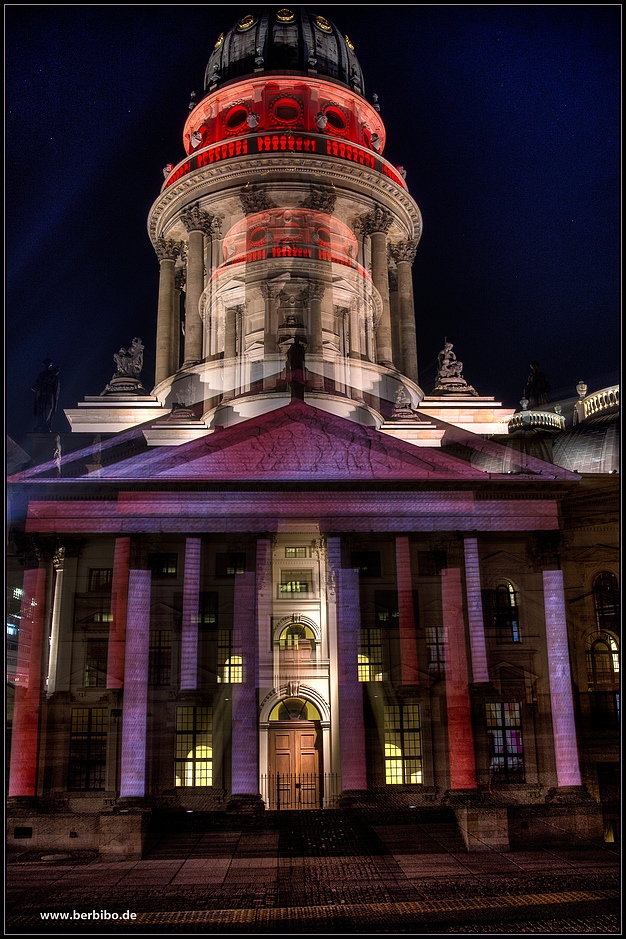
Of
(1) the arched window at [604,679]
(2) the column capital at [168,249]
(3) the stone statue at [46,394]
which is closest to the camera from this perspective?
(3) the stone statue at [46,394]

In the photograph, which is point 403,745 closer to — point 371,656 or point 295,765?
point 371,656

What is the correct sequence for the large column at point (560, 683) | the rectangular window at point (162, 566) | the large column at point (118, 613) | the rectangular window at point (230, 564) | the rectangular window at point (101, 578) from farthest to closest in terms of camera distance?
the rectangular window at point (230, 564), the rectangular window at point (162, 566), the rectangular window at point (101, 578), the large column at point (118, 613), the large column at point (560, 683)

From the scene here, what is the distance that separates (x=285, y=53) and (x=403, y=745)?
34.5 meters

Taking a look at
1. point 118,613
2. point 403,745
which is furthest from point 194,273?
point 403,745

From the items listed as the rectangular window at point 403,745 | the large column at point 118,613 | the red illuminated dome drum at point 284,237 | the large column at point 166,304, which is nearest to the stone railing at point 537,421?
the red illuminated dome drum at point 284,237

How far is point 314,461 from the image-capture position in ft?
72.8

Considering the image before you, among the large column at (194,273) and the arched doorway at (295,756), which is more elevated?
the large column at (194,273)

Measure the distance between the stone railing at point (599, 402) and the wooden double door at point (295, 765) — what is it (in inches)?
511

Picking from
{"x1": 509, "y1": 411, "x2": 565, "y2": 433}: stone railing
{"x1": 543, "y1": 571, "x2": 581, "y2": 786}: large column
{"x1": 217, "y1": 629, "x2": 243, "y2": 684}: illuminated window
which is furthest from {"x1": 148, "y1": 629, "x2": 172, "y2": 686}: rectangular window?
{"x1": 509, "y1": 411, "x2": 565, "y2": 433}: stone railing

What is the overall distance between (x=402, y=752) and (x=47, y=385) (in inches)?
512

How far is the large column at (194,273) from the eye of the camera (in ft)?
121

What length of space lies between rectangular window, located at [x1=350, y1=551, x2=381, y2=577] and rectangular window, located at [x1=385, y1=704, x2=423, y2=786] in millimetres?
3543

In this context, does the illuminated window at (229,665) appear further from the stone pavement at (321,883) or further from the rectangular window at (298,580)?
the stone pavement at (321,883)

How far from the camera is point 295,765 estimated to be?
909 inches
